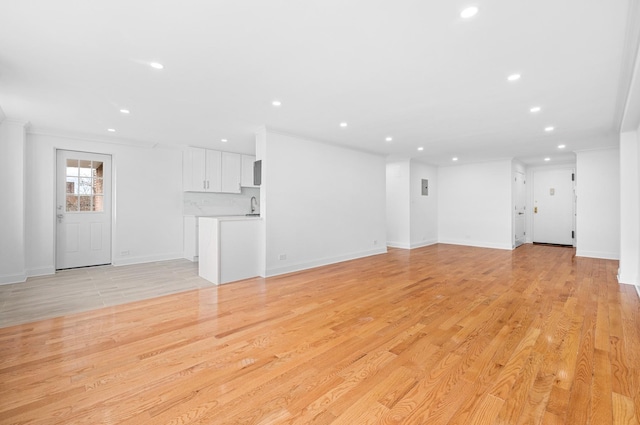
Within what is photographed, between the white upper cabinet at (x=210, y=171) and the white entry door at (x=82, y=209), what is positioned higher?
the white upper cabinet at (x=210, y=171)

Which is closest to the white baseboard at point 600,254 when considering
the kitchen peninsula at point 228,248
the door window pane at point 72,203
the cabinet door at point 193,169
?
the kitchen peninsula at point 228,248

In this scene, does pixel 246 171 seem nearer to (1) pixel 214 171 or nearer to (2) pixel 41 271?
(1) pixel 214 171

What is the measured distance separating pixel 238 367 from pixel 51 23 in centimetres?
277

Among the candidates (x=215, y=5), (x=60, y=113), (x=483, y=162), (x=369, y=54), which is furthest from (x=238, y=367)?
(x=483, y=162)

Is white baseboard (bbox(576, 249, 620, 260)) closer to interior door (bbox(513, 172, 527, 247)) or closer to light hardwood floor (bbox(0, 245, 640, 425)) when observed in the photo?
interior door (bbox(513, 172, 527, 247))

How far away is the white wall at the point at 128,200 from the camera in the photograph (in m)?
4.84

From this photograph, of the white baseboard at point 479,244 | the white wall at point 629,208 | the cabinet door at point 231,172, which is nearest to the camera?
the white wall at point 629,208

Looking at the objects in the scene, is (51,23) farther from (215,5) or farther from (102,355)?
(102,355)

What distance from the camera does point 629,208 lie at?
4426mm

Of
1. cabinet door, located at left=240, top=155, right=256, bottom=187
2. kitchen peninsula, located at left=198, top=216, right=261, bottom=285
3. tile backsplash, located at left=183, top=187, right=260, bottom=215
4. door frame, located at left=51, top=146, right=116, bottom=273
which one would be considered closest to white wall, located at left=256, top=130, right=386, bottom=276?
kitchen peninsula, located at left=198, top=216, right=261, bottom=285

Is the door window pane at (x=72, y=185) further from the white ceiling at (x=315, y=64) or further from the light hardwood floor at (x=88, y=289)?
the light hardwood floor at (x=88, y=289)

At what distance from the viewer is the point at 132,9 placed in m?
1.87

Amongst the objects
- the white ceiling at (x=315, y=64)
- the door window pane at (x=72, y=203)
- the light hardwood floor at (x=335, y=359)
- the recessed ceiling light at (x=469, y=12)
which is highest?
the white ceiling at (x=315, y=64)

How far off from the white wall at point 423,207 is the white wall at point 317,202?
142 cm
